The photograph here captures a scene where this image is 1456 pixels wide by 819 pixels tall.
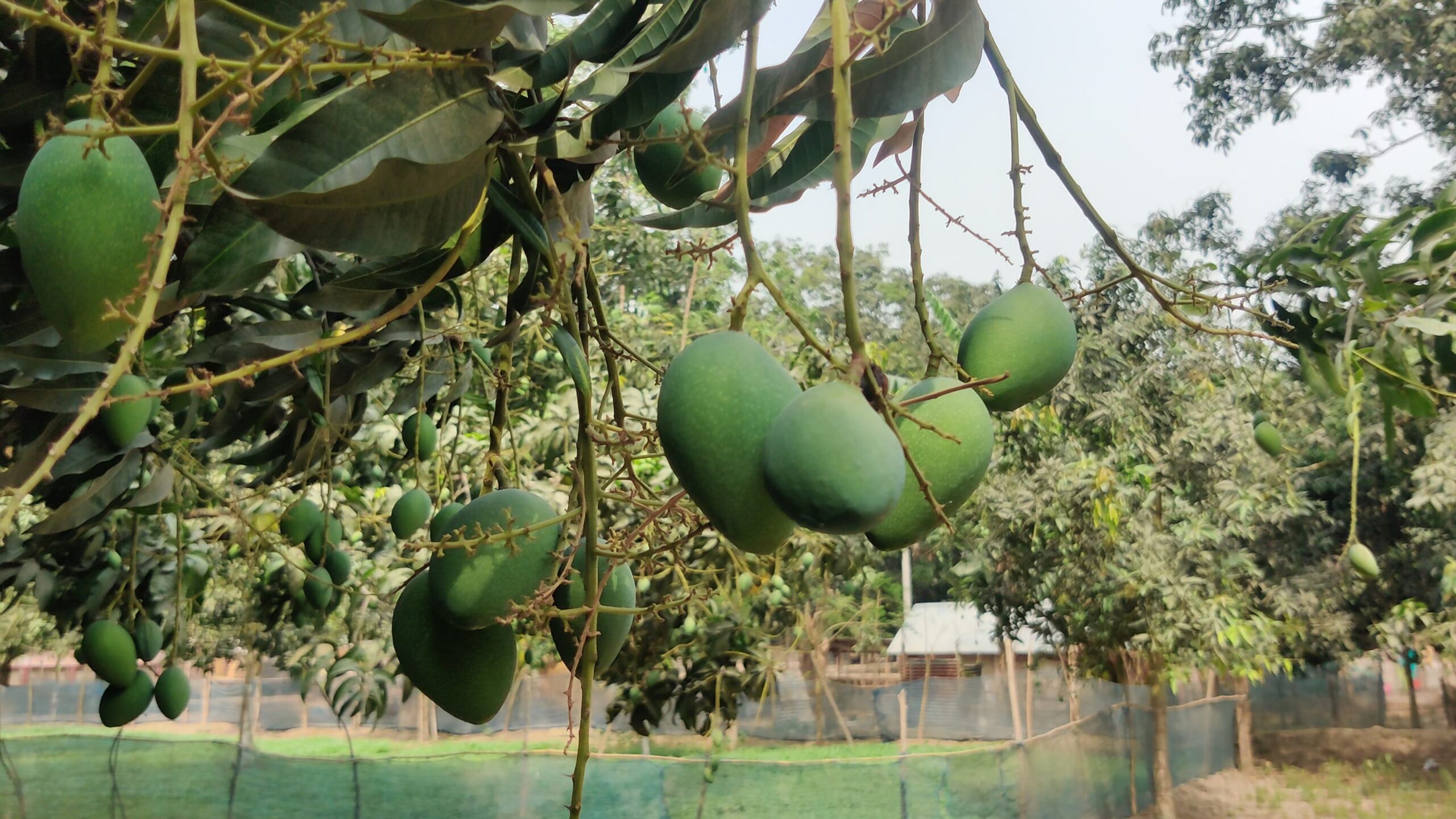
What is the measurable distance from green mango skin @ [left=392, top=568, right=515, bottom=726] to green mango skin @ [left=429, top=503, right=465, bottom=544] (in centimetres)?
6

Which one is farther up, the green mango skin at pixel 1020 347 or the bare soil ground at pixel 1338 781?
the green mango skin at pixel 1020 347

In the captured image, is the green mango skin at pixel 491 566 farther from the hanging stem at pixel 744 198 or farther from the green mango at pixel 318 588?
the green mango at pixel 318 588

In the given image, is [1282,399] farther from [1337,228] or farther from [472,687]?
[472,687]

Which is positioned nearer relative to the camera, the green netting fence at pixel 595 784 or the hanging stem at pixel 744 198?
the hanging stem at pixel 744 198

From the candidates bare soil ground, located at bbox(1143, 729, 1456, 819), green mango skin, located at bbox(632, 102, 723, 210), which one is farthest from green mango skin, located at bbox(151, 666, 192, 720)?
bare soil ground, located at bbox(1143, 729, 1456, 819)

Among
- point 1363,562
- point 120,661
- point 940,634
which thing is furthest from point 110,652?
point 940,634

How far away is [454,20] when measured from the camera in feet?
1.84

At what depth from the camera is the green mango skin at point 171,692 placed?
70.3 inches

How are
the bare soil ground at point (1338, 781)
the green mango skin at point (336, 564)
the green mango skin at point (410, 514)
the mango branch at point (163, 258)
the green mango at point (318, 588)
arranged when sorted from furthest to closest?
the bare soil ground at point (1338, 781) < the green mango skin at point (336, 564) < the green mango at point (318, 588) < the green mango skin at point (410, 514) < the mango branch at point (163, 258)

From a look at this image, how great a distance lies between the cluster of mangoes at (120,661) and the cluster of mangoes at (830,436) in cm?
137

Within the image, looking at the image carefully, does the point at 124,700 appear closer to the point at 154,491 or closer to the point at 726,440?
the point at 154,491

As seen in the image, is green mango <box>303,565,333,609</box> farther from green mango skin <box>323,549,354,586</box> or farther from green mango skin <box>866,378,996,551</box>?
green mango skin <box>866,378,996,551</box>

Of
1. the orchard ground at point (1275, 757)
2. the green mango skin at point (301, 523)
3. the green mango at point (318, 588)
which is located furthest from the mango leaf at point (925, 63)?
the orchard ground at point (1275, 757)

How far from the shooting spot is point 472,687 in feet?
2.49
